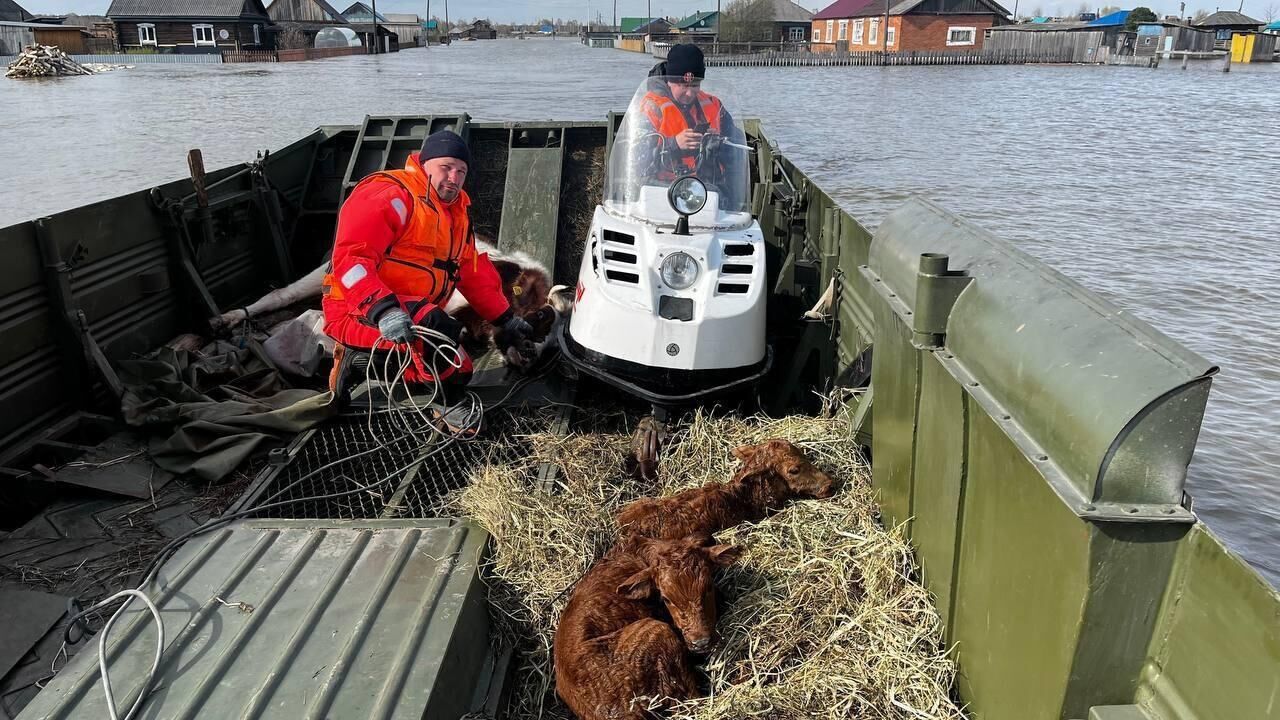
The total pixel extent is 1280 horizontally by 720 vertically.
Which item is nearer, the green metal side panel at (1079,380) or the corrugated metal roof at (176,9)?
the green metal side panel at (1079,380)

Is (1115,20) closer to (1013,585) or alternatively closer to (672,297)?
(672,297)

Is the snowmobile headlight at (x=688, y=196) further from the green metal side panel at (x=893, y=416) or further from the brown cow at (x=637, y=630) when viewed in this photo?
the brown cow at (x=637, y=630)

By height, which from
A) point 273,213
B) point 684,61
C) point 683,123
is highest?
point 684,61

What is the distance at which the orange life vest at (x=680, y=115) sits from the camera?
5.88 metres

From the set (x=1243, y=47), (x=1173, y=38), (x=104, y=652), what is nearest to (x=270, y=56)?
(x=104, y=652)

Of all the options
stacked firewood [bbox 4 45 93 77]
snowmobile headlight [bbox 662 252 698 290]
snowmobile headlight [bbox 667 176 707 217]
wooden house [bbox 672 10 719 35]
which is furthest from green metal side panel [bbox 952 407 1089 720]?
wooden house [bbox 672 10 719 35]

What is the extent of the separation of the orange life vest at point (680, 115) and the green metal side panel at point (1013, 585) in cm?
357

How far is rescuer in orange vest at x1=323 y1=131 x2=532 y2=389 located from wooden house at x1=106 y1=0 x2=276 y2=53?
62271 mm

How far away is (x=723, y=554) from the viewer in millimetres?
3395

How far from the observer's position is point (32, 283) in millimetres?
4953

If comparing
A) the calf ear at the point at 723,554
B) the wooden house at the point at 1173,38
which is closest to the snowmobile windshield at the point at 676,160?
the calf ear at the point at 723,554

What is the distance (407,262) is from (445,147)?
70 cm

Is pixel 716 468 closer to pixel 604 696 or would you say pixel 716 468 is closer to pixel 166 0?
pixel 604 696

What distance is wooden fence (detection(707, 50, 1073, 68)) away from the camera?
6341 centimetres
